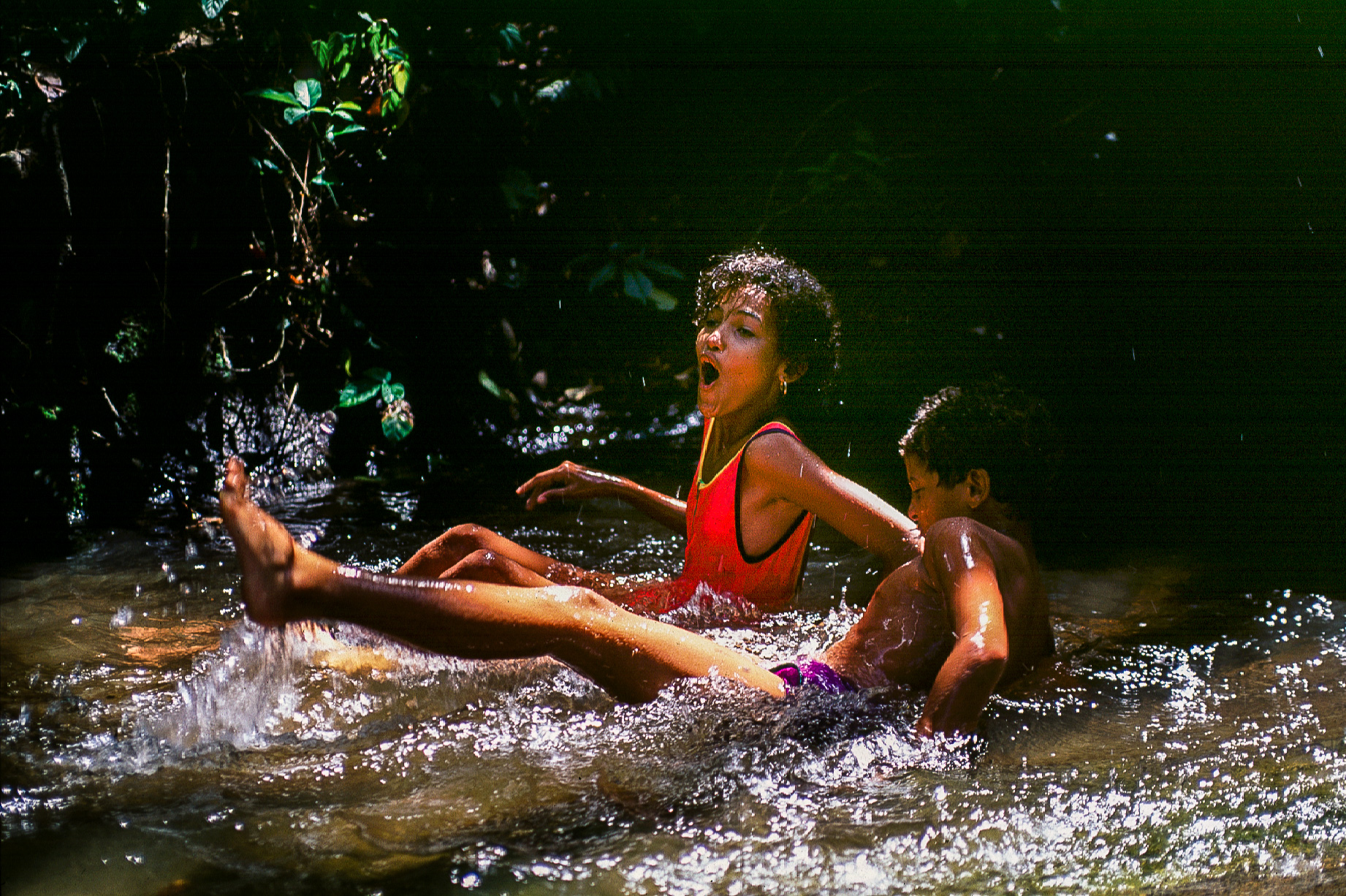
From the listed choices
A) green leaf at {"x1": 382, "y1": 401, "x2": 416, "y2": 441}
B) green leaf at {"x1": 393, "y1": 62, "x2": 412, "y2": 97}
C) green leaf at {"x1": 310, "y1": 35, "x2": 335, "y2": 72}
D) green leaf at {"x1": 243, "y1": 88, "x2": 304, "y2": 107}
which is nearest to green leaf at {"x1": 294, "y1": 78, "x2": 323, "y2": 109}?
green leaf at {"x1": 243, "y1": 88, "x2": 304, "y2": 107}

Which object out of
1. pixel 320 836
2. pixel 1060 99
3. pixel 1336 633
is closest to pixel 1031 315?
pixel 1060 99

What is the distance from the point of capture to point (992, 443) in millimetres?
2793

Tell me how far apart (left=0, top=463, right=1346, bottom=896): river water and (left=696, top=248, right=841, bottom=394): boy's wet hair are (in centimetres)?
84

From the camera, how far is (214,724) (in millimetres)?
2469

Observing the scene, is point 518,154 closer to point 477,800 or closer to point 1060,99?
point 1060,99

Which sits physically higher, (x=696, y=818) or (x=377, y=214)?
(x=377, y=214)

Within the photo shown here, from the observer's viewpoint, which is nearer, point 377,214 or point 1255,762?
point 1255,762

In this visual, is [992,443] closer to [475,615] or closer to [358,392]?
[475,615]

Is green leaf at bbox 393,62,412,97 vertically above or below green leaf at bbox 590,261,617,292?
above

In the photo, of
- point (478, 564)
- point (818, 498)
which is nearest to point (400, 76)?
point (478, 564)

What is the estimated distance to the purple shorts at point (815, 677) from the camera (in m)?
2.61

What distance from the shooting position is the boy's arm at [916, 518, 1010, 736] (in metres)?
2.32

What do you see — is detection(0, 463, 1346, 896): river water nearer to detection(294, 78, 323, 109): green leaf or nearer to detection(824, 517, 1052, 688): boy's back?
detection(824, 517, 1052, 688): boy's back

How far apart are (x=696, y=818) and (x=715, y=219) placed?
4.70m
